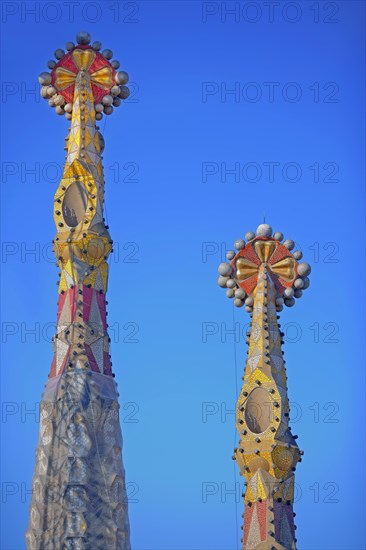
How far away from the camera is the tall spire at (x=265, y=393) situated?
26875 millimetres

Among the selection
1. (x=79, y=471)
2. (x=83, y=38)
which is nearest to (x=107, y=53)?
(x=83, y=38)

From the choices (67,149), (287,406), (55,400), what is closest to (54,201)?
(67,149)

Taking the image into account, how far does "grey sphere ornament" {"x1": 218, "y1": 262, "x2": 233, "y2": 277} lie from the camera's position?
2830cm

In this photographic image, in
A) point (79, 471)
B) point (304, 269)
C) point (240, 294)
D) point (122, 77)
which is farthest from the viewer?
point (122, 77)

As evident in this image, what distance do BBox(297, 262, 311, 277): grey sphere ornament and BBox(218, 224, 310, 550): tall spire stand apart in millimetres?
17

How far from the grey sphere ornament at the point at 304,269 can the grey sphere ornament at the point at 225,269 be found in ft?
4.01

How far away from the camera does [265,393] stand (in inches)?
1073

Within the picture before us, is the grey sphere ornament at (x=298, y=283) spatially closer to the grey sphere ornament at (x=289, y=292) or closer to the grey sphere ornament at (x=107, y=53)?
the grey sphere ornament at (x=289, y=292)

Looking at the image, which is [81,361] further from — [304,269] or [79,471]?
[304,269]

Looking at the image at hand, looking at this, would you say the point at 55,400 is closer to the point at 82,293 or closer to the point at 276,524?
the point at 82,293

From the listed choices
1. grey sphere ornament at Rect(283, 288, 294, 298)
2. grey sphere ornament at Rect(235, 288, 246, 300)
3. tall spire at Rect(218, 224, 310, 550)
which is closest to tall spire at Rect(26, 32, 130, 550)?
tall spire at Rect(218, 224, 310, 550)

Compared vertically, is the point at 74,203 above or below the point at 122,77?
below

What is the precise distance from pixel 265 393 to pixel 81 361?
328 centimetres

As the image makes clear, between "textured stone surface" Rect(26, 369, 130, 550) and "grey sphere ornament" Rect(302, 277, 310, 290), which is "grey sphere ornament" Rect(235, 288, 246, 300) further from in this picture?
"textured stone surface" Rect(26, 369, 130, 550)
